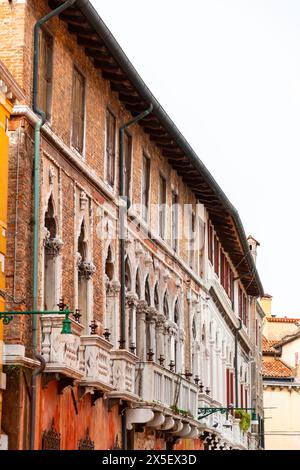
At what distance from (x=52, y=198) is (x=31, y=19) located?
3.11m

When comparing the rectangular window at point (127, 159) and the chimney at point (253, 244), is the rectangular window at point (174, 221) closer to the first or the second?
the rectangular window at point (127, 159)

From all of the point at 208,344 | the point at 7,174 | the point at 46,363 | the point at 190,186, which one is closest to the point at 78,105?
the point at 7,174

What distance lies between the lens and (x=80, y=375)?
68.8 ft

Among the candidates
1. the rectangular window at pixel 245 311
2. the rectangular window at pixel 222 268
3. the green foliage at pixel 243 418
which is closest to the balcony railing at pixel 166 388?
the green foliage at pixel 243 418

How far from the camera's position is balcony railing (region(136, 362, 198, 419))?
1034 inches

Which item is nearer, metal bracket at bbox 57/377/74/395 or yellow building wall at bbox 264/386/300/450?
metal bracket at bbox 57/377/74/395

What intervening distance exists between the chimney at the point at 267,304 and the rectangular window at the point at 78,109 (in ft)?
182

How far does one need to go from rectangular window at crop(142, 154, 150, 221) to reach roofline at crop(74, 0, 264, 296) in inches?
36.7

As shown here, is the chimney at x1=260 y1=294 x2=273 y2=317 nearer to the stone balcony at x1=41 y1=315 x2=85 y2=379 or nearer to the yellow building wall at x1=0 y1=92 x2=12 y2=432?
the stone balcony at x1=41 y1=315 x2=85 y2=379

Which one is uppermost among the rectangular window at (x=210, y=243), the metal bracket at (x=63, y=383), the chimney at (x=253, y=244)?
the chimney at (x=253, y=244)

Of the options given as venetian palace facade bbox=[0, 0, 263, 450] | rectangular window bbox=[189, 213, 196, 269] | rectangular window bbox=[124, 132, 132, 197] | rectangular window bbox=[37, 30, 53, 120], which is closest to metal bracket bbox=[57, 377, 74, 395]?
venetian palace facade bbox=[0, 0, 263, 450]

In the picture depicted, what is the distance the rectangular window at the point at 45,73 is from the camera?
21328mm

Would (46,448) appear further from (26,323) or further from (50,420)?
(26,323)

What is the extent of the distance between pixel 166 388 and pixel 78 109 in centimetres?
754
